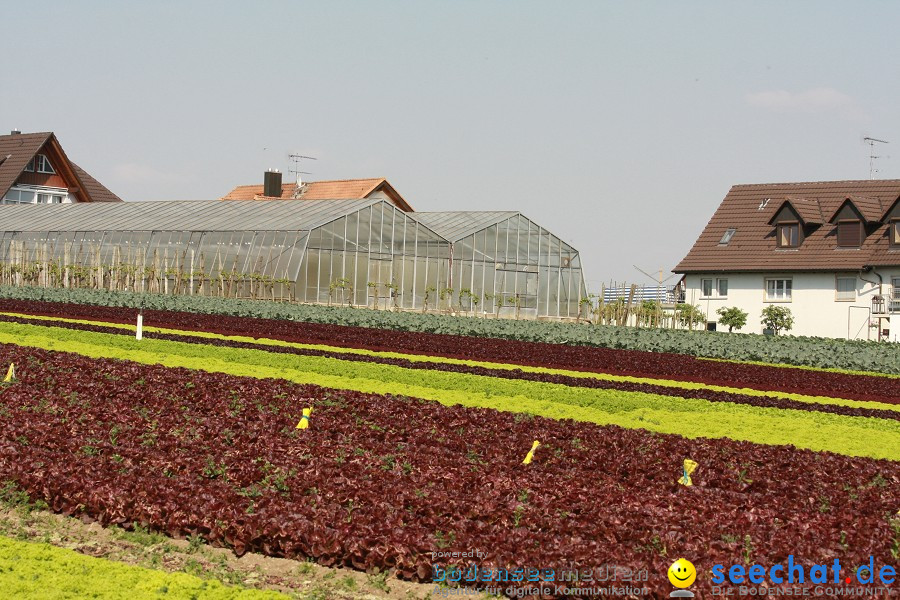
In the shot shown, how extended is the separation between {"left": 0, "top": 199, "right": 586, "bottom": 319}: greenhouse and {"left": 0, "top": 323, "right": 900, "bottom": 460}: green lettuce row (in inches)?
801

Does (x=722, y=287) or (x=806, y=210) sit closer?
(x=806, y=210)

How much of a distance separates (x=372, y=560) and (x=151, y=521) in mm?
2292

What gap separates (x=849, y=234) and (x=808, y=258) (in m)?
2.12

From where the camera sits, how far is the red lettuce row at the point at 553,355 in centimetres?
2449

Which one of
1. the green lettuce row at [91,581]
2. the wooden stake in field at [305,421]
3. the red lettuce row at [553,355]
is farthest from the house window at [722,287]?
the green lettuce row at [91,581]

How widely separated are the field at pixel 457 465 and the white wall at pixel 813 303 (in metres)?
28.1

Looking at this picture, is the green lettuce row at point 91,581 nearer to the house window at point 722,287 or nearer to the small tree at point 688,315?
the small tree at point 688,315

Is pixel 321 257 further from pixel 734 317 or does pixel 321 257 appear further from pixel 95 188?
pixel 95 188

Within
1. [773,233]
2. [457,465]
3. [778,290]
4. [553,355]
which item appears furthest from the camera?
[773,233]

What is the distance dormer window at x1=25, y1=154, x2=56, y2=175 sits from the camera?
74.1m

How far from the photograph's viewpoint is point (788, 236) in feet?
174

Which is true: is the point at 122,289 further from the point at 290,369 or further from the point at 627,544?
the point at 627,544

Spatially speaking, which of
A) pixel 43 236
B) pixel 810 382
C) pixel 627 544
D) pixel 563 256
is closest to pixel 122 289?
pixel 43 236

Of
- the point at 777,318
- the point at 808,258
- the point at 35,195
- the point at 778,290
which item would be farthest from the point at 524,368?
the point at 35,195
